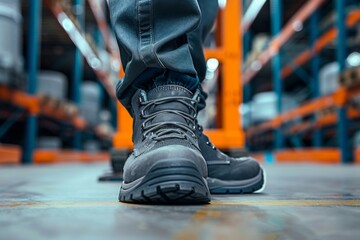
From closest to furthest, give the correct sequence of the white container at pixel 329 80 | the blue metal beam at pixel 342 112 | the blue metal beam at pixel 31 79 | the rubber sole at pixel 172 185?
the rubber sole at pixel 172 185
the blue metal beam at pixel 342 112
the blue metal beam at pixel 31 79
the white container at pixel 329 80

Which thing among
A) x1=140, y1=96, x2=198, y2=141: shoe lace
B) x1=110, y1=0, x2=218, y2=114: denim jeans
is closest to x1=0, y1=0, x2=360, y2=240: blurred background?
x1=140, y1=96, x2=198, y2=141: shoe lace

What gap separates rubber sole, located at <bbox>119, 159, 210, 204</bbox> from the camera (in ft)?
2.21

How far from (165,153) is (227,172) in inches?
11.1

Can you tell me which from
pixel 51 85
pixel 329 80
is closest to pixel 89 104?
pixel 51 85

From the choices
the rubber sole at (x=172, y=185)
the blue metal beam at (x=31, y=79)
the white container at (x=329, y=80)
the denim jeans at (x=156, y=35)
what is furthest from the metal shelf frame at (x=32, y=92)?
the white container at (x=329, y=80)

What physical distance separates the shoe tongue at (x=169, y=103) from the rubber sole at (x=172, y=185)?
0.39ft

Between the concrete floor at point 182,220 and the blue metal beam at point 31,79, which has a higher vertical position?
the blue metal beam at point 31,79

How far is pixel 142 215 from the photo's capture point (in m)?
0.58

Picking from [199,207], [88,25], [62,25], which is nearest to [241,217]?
[199,207]

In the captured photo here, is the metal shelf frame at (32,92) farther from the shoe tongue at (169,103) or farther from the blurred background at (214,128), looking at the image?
the shoe tongue at (169,103)

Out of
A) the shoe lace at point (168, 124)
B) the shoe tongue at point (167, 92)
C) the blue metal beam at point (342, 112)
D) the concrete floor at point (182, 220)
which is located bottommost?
the concrete floor at point (182, 220)

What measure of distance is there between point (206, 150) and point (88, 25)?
6.87 meters

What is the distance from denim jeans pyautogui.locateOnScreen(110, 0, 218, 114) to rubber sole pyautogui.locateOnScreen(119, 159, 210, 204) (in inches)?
8.7

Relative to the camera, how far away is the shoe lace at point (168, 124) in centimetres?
78
